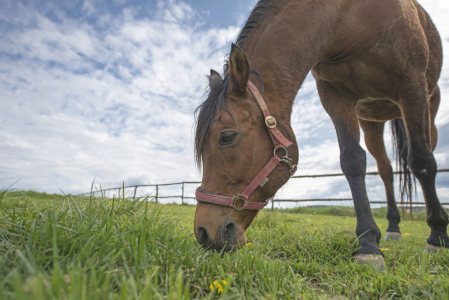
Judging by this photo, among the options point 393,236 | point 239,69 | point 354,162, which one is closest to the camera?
point 239,69

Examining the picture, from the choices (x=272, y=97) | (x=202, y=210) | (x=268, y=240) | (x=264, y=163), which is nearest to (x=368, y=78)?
(x=272, y=97)

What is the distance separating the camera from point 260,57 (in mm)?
2518

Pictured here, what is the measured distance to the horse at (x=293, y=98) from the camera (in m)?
2.17

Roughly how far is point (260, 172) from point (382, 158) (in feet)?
12.3

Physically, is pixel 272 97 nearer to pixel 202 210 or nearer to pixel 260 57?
pixel 260 57

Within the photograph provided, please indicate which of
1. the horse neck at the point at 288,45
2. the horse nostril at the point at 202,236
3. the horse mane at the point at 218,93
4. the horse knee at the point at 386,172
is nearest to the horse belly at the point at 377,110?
the horse knee at the point at 386,172

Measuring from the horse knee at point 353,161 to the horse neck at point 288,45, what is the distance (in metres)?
0.99

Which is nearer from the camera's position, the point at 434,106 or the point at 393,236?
the point at 393,236

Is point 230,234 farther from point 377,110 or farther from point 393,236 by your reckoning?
point 393,236

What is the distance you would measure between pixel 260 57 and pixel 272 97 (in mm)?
431

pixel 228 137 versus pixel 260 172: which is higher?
pixel 228 137

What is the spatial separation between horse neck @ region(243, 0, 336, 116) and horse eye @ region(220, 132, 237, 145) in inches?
20.4

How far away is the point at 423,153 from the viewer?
3020 millimetres

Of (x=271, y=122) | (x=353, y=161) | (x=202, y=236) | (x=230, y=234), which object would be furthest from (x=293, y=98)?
(x=202, y=236)
